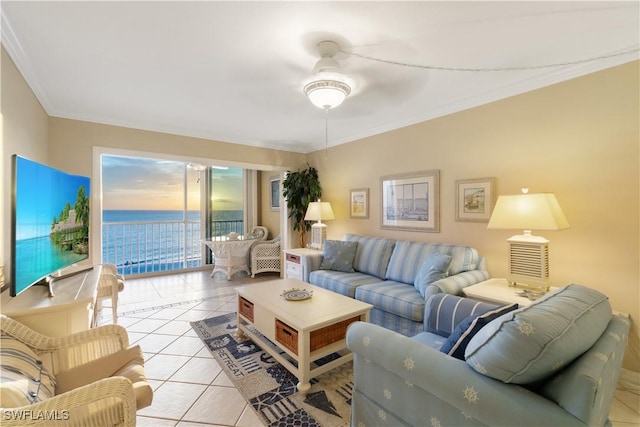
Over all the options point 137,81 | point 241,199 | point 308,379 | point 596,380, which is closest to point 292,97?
point 137,81

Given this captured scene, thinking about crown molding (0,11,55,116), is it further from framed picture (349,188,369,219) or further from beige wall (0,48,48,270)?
framed picture (349,188,369,219)

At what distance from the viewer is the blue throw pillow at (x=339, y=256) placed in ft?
11.3

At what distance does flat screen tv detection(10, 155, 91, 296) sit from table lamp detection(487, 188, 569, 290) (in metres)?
3.11

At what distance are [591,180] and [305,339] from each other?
2.48 m

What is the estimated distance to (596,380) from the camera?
2.65 feet

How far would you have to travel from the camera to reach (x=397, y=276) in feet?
9.97

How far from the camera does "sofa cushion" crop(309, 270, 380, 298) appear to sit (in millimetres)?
2931

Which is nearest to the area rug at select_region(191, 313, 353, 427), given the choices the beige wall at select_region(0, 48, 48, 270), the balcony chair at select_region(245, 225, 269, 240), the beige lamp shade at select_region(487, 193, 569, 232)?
the beige wall at select_region(0, 48, 48, 270)

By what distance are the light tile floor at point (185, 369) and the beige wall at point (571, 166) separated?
81 cm

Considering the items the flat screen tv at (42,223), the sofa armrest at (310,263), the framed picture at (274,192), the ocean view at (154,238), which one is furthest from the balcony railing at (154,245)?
the flat screen tv at (42,223)

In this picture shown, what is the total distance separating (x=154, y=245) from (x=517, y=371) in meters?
6.17

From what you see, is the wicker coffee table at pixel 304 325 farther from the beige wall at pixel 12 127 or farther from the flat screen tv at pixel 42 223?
the beige wall at pixel 12 127

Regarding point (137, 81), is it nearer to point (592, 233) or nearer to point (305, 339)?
point (305, 339)

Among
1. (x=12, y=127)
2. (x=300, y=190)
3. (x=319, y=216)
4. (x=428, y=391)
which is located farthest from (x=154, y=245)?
(x=428, y=391)
